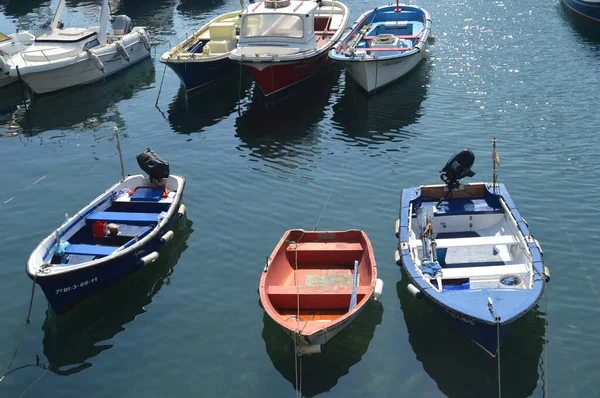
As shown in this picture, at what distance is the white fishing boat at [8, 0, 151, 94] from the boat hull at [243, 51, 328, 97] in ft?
31.6

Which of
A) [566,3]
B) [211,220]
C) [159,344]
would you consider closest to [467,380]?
[159,344]

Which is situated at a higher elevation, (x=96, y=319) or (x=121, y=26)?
(x=121, y=26)

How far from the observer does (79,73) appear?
33.9m

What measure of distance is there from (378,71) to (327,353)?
1823 cm

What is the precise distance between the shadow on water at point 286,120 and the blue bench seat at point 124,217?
7.41 meters

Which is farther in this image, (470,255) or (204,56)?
(204,56)

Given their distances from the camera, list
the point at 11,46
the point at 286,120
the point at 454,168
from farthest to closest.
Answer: the point at 11,46, the point at 286,120, the point at 454,168

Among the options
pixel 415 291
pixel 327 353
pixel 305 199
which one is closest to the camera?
pixel 327 353

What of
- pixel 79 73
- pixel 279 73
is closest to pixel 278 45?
pixel 279 73

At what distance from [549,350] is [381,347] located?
12.5 feet

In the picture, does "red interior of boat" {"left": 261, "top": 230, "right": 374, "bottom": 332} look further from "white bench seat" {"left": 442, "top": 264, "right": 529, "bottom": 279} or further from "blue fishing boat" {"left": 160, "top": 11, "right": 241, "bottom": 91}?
"blue fishing boat" {"left": 160, "top": 11, "right": 241, "bottom": 91}

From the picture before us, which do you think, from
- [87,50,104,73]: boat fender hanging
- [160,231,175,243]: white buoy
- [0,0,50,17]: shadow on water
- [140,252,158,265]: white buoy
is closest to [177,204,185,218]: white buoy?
[160,231,175,243]: white buoy

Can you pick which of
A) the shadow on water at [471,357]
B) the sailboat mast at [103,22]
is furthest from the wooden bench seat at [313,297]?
the sailboat mast at [103,22]

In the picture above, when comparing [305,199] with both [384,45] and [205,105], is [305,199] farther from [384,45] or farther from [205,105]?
[384,45]
